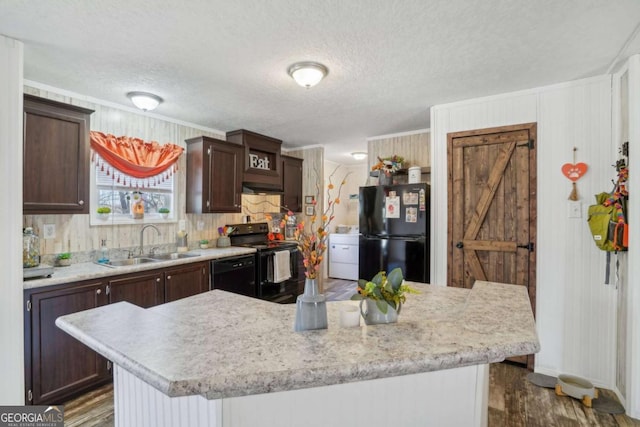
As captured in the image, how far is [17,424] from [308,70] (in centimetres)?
278

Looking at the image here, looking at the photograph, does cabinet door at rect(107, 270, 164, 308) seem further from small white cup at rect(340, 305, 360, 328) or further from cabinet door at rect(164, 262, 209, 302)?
small white cup at rect(340, 305, 360, 328)

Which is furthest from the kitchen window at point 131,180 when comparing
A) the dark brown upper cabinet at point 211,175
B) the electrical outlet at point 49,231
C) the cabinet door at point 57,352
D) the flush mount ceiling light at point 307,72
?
the flush mount ceiling light at point 307,72

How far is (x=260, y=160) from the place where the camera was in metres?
4.43

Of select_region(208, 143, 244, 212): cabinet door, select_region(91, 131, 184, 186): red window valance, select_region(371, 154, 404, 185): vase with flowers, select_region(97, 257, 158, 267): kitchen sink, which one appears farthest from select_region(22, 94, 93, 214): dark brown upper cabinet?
select_region(371, 154, 404, 185): vase with flowers

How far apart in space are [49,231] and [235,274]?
1692 millimetres

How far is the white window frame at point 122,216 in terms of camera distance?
304cm

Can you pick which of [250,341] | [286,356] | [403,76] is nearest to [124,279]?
[250,341]

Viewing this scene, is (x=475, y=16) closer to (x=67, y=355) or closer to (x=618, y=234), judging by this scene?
(x=618, y=234)

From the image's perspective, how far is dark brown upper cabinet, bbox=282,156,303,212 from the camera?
4832 millimetres

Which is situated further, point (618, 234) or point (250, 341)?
point (618, 234)

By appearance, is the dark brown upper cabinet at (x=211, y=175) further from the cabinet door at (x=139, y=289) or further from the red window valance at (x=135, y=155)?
the cabinet door at (x=139, y=289)

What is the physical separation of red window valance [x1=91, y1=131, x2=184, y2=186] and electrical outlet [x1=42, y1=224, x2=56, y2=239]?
704 mm

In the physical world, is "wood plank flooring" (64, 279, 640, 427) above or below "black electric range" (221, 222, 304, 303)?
below

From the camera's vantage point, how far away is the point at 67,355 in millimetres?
2328
